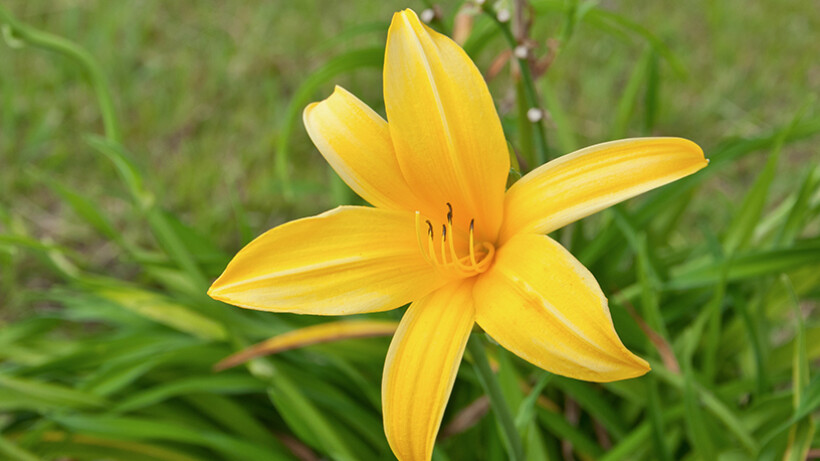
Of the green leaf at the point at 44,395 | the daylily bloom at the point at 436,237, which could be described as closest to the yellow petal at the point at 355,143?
the daylily bloom at the point at 436,237

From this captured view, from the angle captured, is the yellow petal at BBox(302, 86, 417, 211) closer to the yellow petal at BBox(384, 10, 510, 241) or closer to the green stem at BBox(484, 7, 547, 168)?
the yellow petal at BBox(384, 10, 510, 241)

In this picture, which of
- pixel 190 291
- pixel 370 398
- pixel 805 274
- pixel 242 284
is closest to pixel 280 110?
pixel 190 291

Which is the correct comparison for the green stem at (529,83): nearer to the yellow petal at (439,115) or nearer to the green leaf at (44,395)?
the yellow petal at (439,115)

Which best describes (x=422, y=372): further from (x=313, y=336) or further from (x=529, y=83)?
(x=313, y=336)

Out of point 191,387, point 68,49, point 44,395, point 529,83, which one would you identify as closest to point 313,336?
point 191,387

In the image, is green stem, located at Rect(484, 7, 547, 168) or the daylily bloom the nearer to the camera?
the daylily bloom

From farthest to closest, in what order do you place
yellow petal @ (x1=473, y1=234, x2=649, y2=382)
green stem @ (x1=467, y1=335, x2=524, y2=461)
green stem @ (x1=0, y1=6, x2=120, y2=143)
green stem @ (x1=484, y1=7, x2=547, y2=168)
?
green stem @ (x1=0, y1=6, x2=120, y2=143) < green stem @ (x1=484, y1=7, x2=547, y2=168) < green stem @ (x1=467, y1=335, x2=524, y2=461) < yellow petal @ (x1=473, y1=234, x2=649, y2=382)

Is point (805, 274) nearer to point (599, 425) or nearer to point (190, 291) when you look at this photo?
point (599, 425)

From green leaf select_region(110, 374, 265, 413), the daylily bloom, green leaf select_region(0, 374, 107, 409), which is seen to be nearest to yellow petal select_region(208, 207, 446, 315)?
the daylily bloom
